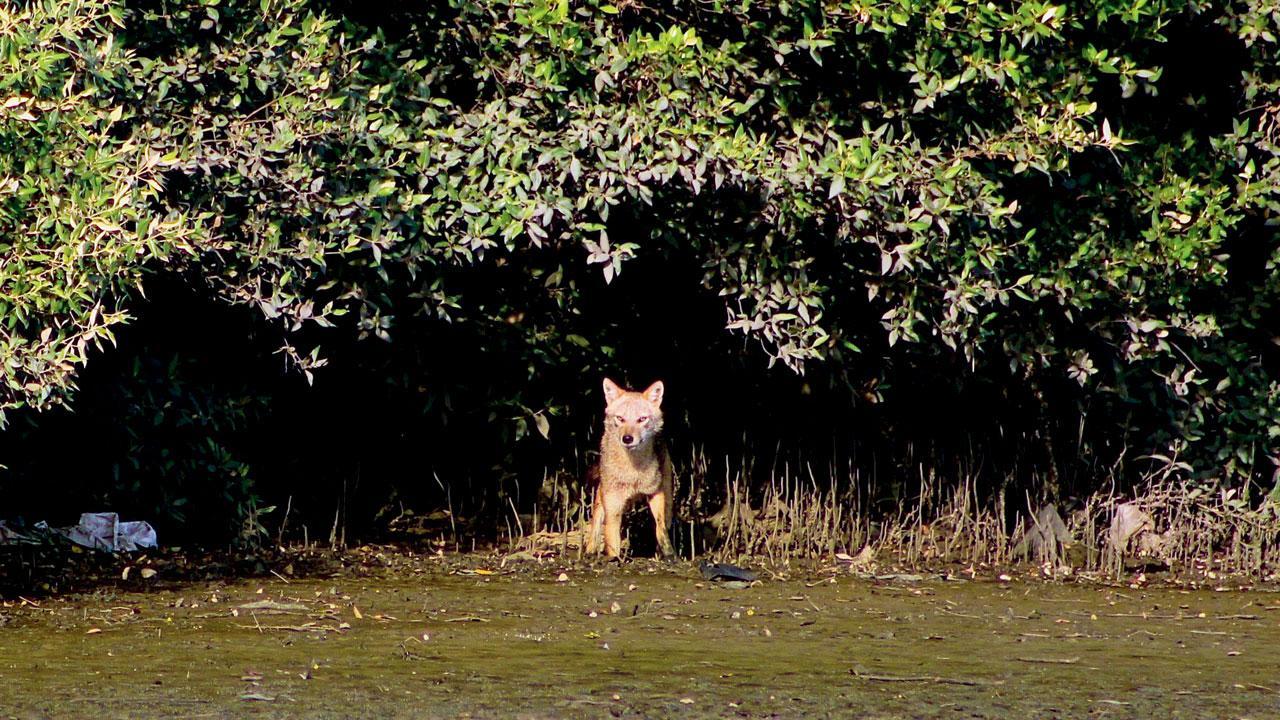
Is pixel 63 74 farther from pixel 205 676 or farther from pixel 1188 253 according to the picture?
pixel 1188 253

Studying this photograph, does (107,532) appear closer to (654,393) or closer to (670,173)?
(654,393)

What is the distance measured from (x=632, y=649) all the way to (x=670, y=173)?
8.53 ft

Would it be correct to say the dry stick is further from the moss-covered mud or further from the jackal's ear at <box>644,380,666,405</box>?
the jackal's ear at <box>644,380,666,405</box>

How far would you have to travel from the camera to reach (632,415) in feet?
34.1

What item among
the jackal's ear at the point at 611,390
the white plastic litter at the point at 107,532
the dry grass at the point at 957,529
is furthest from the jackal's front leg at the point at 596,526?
the white plastic litter at the point at 107,532

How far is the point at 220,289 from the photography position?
342 inches

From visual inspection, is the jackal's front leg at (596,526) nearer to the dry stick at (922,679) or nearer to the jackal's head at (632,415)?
the jackal's head at (632,415)

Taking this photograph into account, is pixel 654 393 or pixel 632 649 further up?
pixel 654 393

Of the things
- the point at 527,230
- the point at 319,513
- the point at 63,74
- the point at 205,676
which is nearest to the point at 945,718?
the point at 205,676

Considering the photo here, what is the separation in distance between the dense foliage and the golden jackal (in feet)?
2.15

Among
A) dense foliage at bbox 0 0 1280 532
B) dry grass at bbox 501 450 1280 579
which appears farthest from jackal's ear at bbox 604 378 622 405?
dry grass at bbox 501 450 1280 579

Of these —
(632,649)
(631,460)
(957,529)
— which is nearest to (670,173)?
(631,460)

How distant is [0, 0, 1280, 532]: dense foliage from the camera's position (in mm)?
7523

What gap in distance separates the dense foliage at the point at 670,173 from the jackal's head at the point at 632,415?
0.57 m
